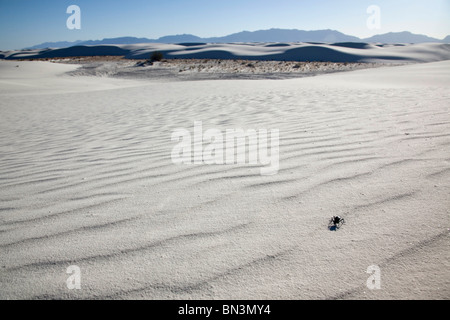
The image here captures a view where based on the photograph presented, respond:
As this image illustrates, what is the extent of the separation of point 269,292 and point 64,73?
24.5 m

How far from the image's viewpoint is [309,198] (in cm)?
188

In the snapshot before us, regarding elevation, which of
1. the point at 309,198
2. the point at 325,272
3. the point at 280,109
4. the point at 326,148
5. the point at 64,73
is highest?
the point at 64,73

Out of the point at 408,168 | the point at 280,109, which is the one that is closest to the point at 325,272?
the point at 408,168

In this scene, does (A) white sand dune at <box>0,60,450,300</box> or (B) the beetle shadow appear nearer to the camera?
(A) white sand dune at <box>0,60,450,300</box>

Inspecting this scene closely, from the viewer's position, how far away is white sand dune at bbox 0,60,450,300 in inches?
48.4

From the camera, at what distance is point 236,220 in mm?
1680

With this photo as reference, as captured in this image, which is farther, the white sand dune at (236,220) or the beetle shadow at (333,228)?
the beetle shadow at (333,228)

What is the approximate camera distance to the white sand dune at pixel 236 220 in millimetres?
1229

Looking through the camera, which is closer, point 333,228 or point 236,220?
point 333,228
